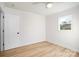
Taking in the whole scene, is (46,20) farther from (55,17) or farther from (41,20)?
(55,17)

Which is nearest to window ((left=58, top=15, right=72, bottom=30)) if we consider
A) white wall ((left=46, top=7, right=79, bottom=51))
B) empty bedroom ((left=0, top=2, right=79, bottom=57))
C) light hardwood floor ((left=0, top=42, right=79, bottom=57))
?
empty bedroom ((left=0, top=2, right=79, bottom=57))

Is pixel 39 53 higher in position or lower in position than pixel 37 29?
lower

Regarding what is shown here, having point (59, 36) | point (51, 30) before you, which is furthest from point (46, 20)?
point (59, 36)

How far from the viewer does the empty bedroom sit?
2.75m

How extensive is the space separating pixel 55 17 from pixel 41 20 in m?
1.15

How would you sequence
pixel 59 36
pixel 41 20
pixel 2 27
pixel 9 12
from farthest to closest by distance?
pixel 41 20, pixel 59 36, pixel 9 12, pixel 2 27

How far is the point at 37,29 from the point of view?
4.62m

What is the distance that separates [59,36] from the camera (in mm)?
3781

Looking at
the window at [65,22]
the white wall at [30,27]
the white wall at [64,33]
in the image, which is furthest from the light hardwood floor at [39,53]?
the window at [65,22]

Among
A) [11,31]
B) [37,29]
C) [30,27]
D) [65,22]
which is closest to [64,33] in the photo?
[65,22]

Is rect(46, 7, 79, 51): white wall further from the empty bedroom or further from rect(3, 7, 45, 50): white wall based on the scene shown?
rect(3, 7, 45, 50): white wall

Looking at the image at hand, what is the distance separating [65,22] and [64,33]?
53cm

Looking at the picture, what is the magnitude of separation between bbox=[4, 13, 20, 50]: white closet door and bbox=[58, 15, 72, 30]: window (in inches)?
85.9

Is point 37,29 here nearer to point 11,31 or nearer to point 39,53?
point 11,31
